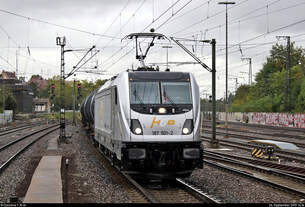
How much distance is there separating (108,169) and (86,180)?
7.15ft

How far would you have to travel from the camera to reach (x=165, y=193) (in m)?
11.4

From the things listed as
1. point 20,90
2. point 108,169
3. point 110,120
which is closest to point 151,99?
point 110,120

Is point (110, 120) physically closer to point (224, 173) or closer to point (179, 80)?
point (179, 80)

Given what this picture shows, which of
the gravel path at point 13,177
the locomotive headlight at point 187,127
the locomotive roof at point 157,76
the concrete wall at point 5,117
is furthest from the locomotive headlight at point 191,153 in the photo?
the concrete wall at point 5,117

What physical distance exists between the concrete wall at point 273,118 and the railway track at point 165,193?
1520 inches

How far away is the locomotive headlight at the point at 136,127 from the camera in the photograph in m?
12.0

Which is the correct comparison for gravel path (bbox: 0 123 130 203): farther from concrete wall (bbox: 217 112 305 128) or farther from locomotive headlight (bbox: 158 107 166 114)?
concrete wall (bbox: 217 112 305 128)

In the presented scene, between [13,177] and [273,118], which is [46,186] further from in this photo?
[273,118]

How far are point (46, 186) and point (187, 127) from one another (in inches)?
167

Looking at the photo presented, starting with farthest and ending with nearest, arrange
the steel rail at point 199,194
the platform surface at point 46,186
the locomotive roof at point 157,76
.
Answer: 1. the locomotive roof at point 157,76
2. the platform surface at point 46,186
3. the steel rail at point 199,194

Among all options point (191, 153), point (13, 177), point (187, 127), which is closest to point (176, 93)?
point (187, 127)

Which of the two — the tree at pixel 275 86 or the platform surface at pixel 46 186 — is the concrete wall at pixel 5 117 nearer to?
the tree at pixel 275 86

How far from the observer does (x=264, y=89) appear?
69500mm

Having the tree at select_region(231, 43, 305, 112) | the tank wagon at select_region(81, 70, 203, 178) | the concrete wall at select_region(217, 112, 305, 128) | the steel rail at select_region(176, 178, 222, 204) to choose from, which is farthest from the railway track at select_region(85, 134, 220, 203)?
the tree at select_region(231, 43, 305, 112)
